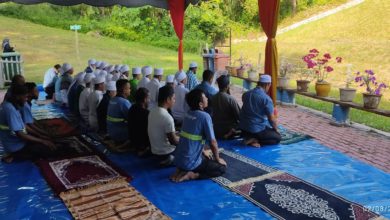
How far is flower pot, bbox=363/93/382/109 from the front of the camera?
541 centimetres

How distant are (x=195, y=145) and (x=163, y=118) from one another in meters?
0.47

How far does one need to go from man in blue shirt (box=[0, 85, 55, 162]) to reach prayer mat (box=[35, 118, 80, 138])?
2.89ft

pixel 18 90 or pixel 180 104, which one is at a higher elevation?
pixel 18 90

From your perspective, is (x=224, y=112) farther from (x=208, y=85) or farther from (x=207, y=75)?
(x=207, y=75)

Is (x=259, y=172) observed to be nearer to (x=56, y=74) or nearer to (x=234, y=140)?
(x=234, y=140)

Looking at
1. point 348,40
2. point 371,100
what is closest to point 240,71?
point 371,100

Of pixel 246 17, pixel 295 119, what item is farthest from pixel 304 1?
pixel 295 119

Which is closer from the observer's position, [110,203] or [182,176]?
[110,203]

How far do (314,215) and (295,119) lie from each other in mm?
3592

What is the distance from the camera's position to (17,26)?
23.8m

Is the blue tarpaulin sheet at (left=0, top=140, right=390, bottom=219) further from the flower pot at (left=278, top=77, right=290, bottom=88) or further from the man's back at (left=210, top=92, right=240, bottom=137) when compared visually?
the flower pot at (left=278, top=77, right=290, bottom=88)

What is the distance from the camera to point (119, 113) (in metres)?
4.56

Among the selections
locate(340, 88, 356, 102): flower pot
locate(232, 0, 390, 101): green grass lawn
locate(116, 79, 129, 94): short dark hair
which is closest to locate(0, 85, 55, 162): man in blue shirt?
locate(116, 79, 129, 94): short dark hair

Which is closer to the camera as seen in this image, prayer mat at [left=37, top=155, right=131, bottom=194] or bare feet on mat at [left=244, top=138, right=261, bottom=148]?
prayer mat at [left=37, top=155, right=131, bottom=194]
